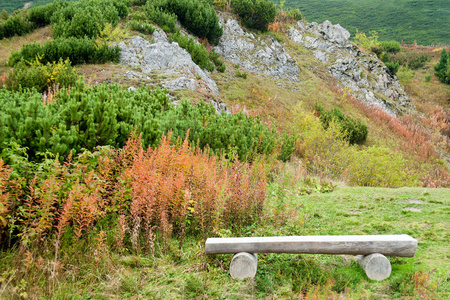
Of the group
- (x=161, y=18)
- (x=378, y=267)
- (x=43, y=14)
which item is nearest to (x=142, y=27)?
(x=161, y=18)

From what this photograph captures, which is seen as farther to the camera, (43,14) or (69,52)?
(43,14)

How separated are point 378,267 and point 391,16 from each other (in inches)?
2905

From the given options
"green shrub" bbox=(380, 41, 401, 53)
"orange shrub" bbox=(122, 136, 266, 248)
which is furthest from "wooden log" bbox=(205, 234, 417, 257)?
"green shrub" bbox=(380, 41, 401, 53)

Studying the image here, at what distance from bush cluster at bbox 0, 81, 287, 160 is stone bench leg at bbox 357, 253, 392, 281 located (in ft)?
12.8

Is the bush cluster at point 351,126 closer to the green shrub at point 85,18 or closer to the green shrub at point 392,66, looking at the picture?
the green shrub at point 85,18

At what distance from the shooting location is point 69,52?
1186 centimetres

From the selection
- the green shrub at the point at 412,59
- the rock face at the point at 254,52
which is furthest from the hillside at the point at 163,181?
the green shrub at the point at 412,59

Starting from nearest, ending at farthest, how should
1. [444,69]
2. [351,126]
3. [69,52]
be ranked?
[69,52]
[351,126]
[444,69]

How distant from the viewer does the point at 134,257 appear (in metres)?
3.01

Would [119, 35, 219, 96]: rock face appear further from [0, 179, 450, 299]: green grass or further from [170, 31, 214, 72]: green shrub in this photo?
[0, 179, 450, 299]: green grass

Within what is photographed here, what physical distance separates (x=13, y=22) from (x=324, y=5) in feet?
230

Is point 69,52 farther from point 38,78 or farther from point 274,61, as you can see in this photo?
point 274,61

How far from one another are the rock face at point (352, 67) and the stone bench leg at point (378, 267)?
2462cm

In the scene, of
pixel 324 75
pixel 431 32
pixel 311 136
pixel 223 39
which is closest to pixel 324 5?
pixel 431 32
